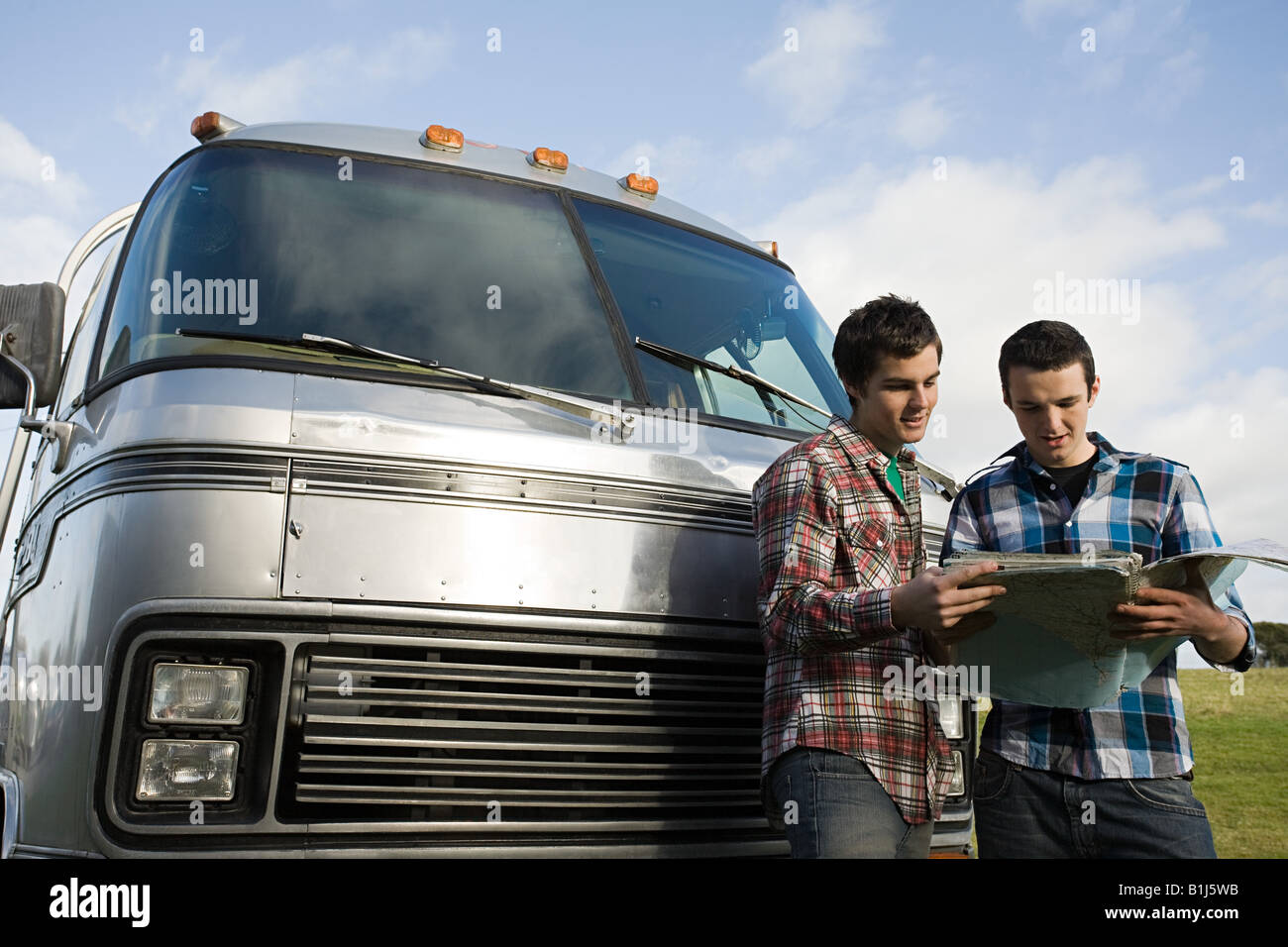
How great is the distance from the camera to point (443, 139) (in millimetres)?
4496

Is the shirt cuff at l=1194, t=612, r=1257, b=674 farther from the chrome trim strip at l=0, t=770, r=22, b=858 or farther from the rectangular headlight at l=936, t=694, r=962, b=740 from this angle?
the chrome trim strip at l=0, t=770, r=22, b=858

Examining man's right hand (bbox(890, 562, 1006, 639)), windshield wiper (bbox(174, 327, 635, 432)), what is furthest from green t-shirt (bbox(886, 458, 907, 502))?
windshield wiper (bbox(174, 327, 635, 432))

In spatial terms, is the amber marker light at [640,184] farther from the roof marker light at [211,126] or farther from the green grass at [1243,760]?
the green grass at [1243,760]

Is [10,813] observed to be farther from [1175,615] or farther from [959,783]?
[1175,615]

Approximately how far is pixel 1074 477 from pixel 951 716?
1223 mm

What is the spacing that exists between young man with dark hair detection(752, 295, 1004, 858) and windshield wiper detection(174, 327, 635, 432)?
851 mm

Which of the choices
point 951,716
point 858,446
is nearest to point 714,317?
point 951,716

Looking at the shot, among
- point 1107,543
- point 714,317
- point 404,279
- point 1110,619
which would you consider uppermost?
point 714,317

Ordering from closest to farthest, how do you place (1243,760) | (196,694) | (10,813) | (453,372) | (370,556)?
(196,694) → (370,556) → (10,813) → (453,372) → (1243,760)

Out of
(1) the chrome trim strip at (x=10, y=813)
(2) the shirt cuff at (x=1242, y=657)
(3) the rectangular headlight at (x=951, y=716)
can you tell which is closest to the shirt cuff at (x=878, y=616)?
(2) the shirt cuff at (x=1242, y=657)
